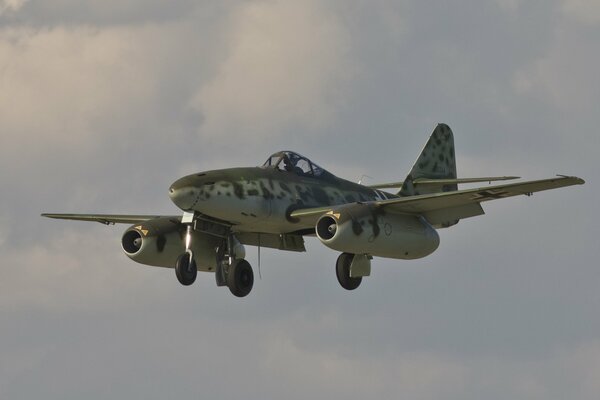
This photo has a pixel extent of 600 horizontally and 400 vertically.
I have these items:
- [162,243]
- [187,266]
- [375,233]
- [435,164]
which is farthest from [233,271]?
[435,164]

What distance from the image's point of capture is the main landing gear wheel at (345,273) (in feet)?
141

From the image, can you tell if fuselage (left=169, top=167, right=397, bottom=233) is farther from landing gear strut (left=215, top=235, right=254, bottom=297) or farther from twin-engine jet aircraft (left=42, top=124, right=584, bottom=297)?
landing gear strut (left=215, top=235, right=254, bottom=297)

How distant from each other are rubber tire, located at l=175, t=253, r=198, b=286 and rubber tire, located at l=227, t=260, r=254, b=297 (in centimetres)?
104

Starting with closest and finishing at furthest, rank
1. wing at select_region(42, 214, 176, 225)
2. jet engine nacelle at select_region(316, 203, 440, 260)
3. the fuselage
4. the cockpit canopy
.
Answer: the fuselage → jet engine nacelle at select_region(316, 203, 440, 260) → the cockpit canopy → wing at select_region(42, 214, 176, 225)

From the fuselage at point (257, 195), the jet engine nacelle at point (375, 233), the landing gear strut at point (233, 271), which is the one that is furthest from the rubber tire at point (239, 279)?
the jet engine nacelle at point (375, 233)

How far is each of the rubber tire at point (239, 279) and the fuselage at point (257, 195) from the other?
1.25 meters

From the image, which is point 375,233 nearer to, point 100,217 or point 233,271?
point 233,271

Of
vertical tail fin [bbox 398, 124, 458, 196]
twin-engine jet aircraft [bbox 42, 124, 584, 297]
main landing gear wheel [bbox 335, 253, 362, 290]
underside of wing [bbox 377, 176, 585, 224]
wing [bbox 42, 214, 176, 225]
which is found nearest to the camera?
underside of wing [bbox 377, 176, 585, 224]

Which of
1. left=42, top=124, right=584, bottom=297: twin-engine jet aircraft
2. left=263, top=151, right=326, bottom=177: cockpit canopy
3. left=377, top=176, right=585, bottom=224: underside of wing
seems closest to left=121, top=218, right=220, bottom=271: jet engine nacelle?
left=42, top=124, right=584, bottom=297: twin-engine jet aircraft

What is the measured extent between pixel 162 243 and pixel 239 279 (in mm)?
2396

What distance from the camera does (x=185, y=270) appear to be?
41969 millimetres

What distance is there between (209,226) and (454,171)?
32.4 feet

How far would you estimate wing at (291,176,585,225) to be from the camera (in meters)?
39.9

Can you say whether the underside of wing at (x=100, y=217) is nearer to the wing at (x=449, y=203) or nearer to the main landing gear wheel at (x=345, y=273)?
the main landing gear wheel at (x=345, y=273)
